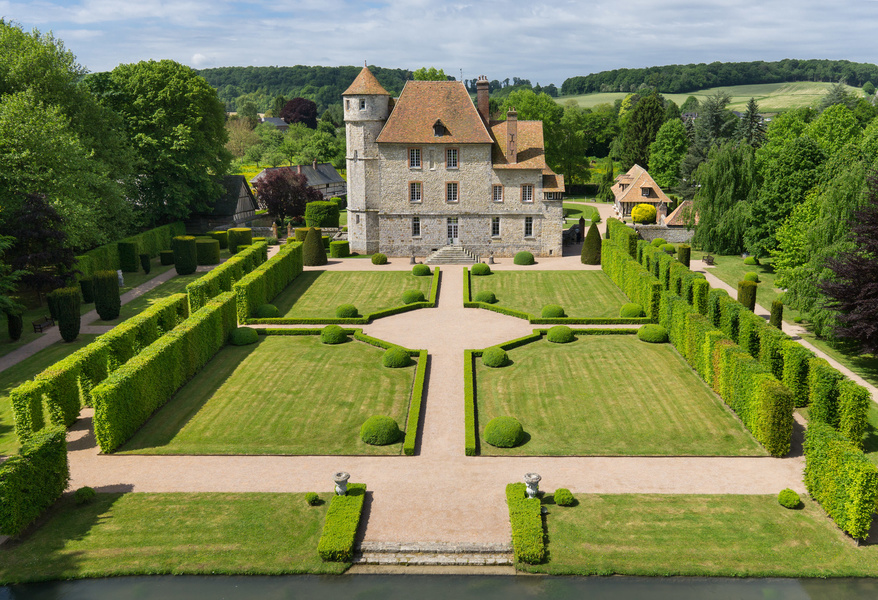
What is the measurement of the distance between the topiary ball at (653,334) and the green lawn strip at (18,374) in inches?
1256

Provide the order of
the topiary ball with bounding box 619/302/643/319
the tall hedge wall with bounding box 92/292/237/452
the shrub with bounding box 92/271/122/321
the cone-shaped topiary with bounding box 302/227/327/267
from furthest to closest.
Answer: the cone-shaped topiary with bounding box 302/227/327/267 → the shrub with bounding box 92/271/122/321 → the topiary ball with bounding box 619/302/643/319 → the tall hedge wall with bounding box 92/292/237/452

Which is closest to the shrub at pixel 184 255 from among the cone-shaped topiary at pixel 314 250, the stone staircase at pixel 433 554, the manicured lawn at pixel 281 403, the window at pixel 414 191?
the cone-shaped topiary at pixel 314 250

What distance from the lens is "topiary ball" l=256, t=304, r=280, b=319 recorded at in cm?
4303

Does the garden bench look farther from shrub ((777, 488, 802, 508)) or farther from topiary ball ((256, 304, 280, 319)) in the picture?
shrub ((777, 488, 802, 508))

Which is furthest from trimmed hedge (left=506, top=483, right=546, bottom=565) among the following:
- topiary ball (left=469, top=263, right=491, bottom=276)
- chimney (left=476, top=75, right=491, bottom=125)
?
chimney (left=476, top=75, right=491, bottom=125)

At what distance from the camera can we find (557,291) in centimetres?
5028

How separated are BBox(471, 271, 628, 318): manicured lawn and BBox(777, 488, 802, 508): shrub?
72.2ft

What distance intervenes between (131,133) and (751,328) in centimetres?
5980

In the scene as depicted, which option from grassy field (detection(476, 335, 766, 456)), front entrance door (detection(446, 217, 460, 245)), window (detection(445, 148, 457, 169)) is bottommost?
grassy field (detection(476, 335, 766, 456))

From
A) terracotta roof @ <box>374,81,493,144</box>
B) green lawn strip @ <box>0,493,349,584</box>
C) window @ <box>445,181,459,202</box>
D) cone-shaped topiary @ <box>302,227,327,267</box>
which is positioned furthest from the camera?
window @ <box>445,181,459,202</box>

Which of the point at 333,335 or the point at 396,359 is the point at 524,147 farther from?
the point at 396,359

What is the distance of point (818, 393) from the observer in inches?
1041

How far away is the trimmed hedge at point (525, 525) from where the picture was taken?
1978 cm

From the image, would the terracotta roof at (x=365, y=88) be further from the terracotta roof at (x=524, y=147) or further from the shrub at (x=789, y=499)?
the shrub at (x=789, y=499)
